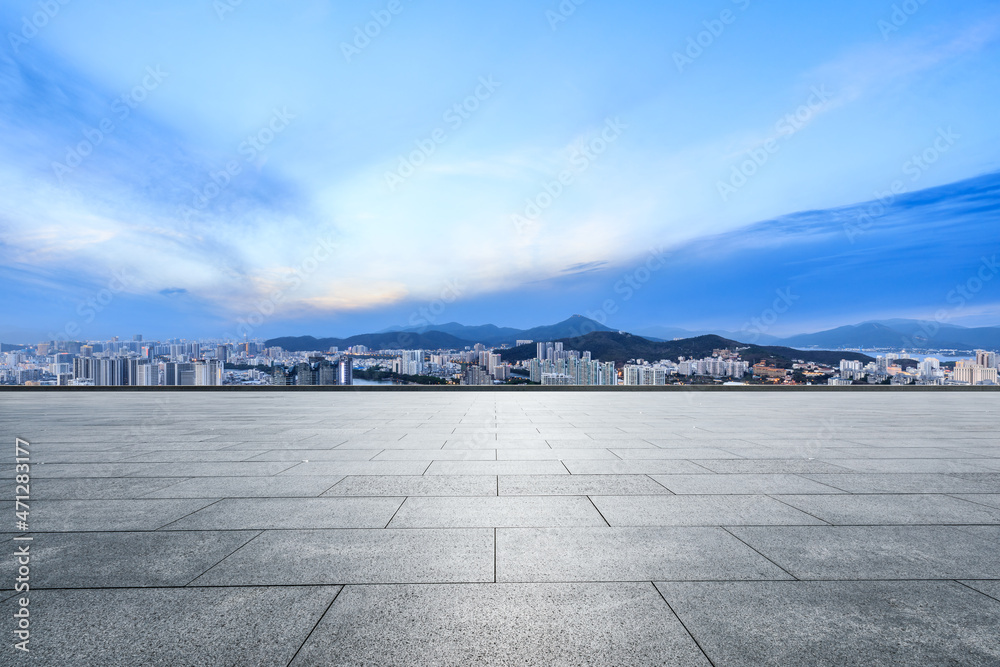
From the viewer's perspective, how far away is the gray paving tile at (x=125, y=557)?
3813 millimetres

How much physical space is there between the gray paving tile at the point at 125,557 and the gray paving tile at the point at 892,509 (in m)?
6.02

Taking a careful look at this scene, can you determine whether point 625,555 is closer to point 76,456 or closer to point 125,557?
point 125,557

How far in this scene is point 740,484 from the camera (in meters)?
6.72

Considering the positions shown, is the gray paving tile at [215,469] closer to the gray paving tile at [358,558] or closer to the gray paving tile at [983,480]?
the gray paving tile at [358,558]

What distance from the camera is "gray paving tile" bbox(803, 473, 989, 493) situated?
21.1ft

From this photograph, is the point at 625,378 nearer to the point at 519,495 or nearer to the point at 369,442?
the point at 369,442

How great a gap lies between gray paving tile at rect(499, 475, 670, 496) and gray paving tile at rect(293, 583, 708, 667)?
262 cm

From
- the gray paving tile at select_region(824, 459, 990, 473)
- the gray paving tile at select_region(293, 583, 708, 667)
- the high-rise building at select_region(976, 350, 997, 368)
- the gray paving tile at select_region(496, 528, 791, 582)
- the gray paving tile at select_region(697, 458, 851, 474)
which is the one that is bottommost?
the gray paving tile at select_region(824, 459, 990, 473)

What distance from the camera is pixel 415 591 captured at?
362 centimetres

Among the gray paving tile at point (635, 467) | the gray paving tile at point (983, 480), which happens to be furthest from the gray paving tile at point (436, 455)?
the gray paving tile at point (983, 480)

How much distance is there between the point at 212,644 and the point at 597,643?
2294mm

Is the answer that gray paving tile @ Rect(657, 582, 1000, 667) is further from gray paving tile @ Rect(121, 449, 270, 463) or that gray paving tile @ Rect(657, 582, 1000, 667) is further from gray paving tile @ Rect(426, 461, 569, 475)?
gray paving tile @ Rect(121, 449, 270, 463)

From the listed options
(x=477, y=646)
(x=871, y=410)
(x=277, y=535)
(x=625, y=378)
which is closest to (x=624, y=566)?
(x=477, y=646)

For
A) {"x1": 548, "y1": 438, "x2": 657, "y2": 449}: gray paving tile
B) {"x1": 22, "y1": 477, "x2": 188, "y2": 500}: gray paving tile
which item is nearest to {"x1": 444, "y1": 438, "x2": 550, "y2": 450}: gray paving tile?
{"x1": 548, "y1": 438, "x2": 657, "y2": 449}: gray paving tile
